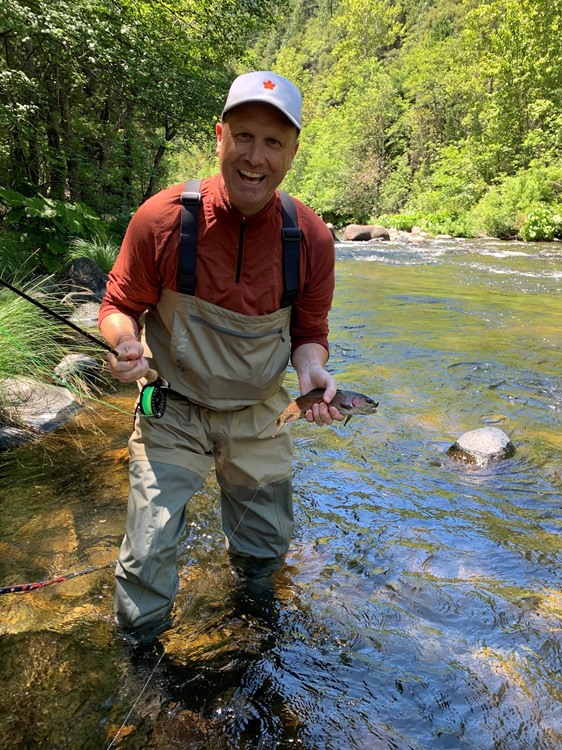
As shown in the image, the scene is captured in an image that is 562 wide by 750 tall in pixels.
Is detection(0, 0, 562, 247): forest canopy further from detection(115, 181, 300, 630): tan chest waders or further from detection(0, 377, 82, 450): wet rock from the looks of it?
detection(115, 181, 300, 630): tan chest waders

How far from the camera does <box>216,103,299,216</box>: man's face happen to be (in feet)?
7.92

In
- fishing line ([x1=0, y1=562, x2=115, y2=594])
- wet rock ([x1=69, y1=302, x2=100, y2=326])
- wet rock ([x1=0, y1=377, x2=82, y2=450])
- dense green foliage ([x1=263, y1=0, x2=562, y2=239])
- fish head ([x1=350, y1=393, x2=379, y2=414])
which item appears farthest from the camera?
dense green foliage ([x1=263, y1=0, x2=562, y2=239])

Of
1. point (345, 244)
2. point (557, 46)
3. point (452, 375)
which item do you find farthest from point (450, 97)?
point (452, 375)

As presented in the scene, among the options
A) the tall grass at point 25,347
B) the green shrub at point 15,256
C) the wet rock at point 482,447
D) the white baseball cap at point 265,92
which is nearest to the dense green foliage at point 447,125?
the green shrub at point 15,256

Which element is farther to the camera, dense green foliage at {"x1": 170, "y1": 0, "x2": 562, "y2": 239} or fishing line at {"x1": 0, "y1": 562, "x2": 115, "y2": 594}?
dense green foliage at {"x1": 170, "y1": 0, "x2": 562, "y2": 239}

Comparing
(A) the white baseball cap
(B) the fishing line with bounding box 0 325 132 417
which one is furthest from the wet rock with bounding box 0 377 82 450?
(A) the white baseball cap

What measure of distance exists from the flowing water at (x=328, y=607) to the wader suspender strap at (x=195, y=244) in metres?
1.77

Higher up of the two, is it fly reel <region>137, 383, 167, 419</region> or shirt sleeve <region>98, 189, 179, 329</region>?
shirt sleeve <region>98, 189, 179, 329</region>

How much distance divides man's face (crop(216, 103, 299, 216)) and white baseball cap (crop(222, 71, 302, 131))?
3 centimetres

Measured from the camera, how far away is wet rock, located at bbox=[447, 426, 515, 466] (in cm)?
522

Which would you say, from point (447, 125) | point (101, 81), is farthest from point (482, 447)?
point (447, 125)

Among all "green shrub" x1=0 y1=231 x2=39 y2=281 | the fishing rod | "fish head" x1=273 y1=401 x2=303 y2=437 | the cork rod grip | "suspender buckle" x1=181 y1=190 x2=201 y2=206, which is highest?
"suspender buckle" x1=181 y1=190 x2=201 y2=206

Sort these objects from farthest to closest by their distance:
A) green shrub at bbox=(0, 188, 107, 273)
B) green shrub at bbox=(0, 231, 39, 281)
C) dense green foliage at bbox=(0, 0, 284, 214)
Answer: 1. green shrub at bbox=(0, 188, 107, 273)
2. dense green foliage at bbox=(0, 0, 284, 214)
3. green shrub at bbox=(0, 231, 39, 281)

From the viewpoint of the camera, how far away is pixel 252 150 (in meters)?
2.44
